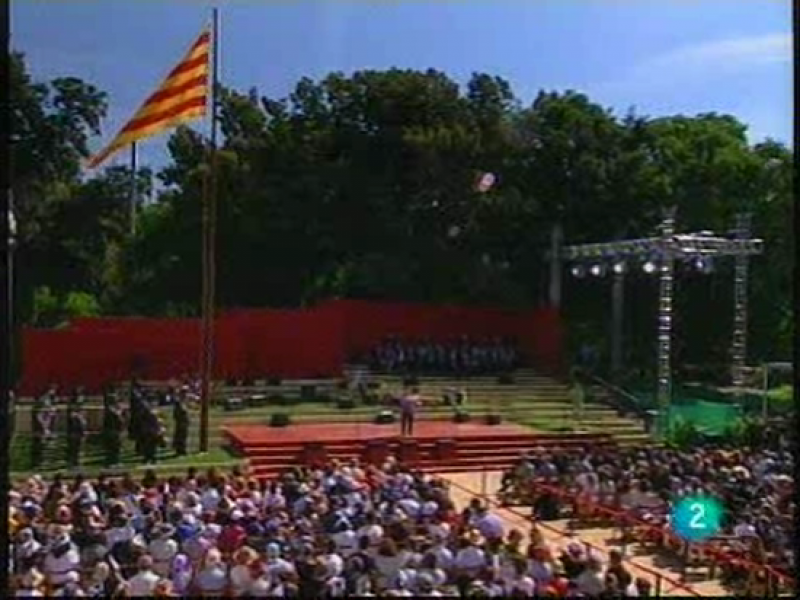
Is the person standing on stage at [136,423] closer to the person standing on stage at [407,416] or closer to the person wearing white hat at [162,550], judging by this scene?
the person standing on stage at [407,416]

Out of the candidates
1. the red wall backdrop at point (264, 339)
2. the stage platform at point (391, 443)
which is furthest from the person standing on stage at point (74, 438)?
the red wall backdrop at point (264, 339)

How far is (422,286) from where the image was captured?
28266 mm

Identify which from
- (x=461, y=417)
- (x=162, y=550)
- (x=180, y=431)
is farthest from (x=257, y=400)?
(x=162, y=550)

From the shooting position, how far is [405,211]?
90.9ft

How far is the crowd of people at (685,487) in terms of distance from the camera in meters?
12.9

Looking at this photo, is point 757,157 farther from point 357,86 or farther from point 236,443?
point 236,443

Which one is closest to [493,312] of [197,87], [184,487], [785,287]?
[785,287]

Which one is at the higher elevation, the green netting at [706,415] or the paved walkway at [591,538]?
the green netting at [706,415]

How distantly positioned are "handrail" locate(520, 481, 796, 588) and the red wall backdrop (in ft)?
34.2

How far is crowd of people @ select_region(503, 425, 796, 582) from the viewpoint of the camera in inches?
508

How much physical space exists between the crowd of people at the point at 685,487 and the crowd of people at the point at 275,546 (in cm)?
179

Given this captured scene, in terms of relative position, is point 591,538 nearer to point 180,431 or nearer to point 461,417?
point 180,431

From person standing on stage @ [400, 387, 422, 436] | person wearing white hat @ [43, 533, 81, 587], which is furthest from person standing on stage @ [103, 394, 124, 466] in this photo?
person wearing white hat @ [43, 533, 81, 587]

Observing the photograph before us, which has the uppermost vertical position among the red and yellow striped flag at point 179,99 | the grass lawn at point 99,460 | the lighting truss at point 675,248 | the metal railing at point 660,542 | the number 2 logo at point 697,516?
the red and yellow striped flag at point 179,99
